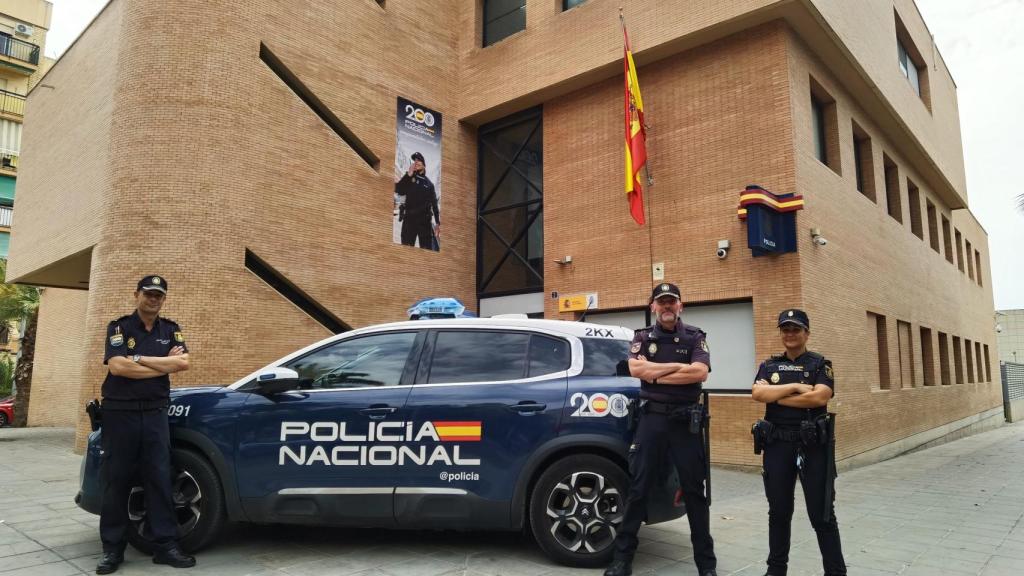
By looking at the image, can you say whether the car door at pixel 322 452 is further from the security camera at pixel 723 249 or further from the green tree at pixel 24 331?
the green tree at pixel 24 331

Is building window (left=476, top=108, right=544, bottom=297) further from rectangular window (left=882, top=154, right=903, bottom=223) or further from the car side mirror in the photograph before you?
the car side mirror

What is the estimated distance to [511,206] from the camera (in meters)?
16.0

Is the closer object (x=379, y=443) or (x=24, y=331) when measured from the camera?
(x=379, y=443)

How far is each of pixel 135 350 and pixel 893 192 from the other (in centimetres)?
1802

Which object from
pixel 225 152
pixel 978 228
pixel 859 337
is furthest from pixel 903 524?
pixel 978 228

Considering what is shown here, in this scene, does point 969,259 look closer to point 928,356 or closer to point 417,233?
point 928,356

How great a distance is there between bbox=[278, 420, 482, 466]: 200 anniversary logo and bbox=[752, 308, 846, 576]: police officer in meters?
2.09

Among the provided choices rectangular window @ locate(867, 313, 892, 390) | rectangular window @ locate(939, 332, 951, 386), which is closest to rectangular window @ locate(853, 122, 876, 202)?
rectangular window @ locate(867, 313, 892, 390)

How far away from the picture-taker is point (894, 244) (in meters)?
15.5

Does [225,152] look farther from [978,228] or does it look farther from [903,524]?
[978,228]

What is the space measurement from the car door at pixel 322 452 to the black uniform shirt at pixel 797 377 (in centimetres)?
271

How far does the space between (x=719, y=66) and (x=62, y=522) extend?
12.1 metres

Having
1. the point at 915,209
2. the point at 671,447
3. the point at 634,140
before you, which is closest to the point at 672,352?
the point at 671,447

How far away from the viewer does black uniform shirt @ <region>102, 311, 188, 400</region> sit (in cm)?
478
